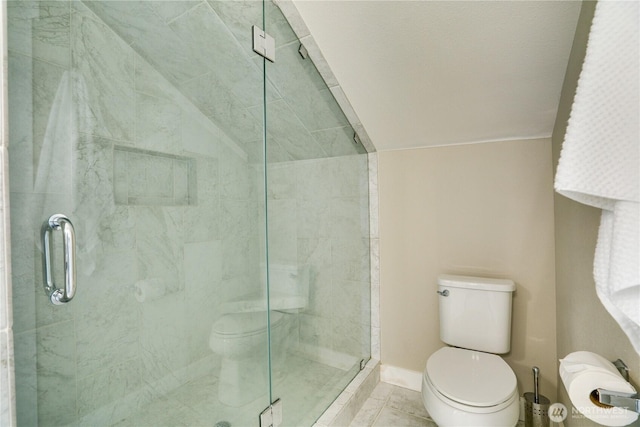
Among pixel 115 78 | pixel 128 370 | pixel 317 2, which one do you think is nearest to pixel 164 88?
pixel 115 78

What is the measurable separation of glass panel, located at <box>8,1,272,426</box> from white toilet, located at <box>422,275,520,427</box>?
2.57 ft

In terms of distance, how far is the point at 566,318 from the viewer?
150 centimetres

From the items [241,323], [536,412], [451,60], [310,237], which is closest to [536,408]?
[536,412]

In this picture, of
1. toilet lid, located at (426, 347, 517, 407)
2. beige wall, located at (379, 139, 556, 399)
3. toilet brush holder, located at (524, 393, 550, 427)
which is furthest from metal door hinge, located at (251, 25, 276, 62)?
toilet brush holder, located at (524, 393, 550, 427)

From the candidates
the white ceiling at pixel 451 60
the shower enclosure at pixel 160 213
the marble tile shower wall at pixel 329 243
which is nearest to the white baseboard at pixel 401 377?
the marble tile shower wall at pixel 329 243

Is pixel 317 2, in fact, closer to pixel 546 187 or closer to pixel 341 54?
pixel 341 54

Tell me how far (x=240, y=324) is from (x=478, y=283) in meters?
1.27

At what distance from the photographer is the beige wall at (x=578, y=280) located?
0.97 m

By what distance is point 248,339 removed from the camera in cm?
132

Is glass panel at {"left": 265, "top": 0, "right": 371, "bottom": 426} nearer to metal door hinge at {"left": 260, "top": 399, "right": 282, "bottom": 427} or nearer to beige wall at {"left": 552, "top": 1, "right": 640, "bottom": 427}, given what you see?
metal door hinge at {"left": 260, "top": 399, "right": 282, "bottom": 427}

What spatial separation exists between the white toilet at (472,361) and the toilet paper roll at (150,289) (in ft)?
3.99

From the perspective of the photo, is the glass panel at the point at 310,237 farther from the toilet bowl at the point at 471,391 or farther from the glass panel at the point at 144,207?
the toilet bowl at the point at 471,391

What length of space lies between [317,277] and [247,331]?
1.70 feet

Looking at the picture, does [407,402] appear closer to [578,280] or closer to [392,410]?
[392,410]
